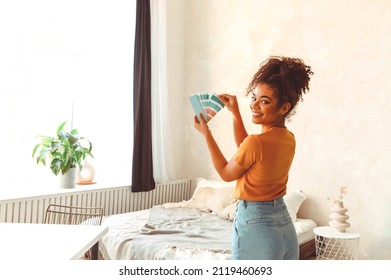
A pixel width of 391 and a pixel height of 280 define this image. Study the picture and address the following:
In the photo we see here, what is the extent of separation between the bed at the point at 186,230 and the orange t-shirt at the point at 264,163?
3.61ft

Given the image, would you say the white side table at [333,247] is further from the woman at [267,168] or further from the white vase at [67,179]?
the white vase at [67,179]

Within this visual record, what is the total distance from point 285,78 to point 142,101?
2.61 meters

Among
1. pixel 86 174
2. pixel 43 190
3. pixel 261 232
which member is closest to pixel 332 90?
pixel 261 232

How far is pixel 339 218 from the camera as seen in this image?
2766 mm

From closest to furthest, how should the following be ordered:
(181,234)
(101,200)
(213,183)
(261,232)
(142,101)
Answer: (261,232)
(181,234)
(101,200)
(142,101)
(213,183)

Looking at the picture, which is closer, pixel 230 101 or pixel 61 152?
pixel 230 101

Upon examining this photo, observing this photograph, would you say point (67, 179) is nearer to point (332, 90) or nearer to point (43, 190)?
point (43, 190)

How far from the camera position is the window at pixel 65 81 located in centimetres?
308

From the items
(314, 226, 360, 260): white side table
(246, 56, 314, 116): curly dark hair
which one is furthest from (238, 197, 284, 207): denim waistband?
(314, 226, 360, 260): white side table

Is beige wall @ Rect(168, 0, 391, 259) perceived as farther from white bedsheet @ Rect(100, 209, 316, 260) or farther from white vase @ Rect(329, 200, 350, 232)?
white bedsheet @ Rect(100, 209, 316, 260)

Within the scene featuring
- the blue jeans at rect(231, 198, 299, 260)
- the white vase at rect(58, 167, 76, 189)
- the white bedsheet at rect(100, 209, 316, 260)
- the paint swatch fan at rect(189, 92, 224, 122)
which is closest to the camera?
the blue jeans at rect(231, 198, 299, 260)

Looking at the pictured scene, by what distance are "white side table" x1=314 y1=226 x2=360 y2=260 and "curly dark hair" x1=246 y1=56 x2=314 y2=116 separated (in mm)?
1832

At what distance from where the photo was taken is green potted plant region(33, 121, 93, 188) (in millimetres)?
3117

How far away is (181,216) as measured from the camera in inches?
125
